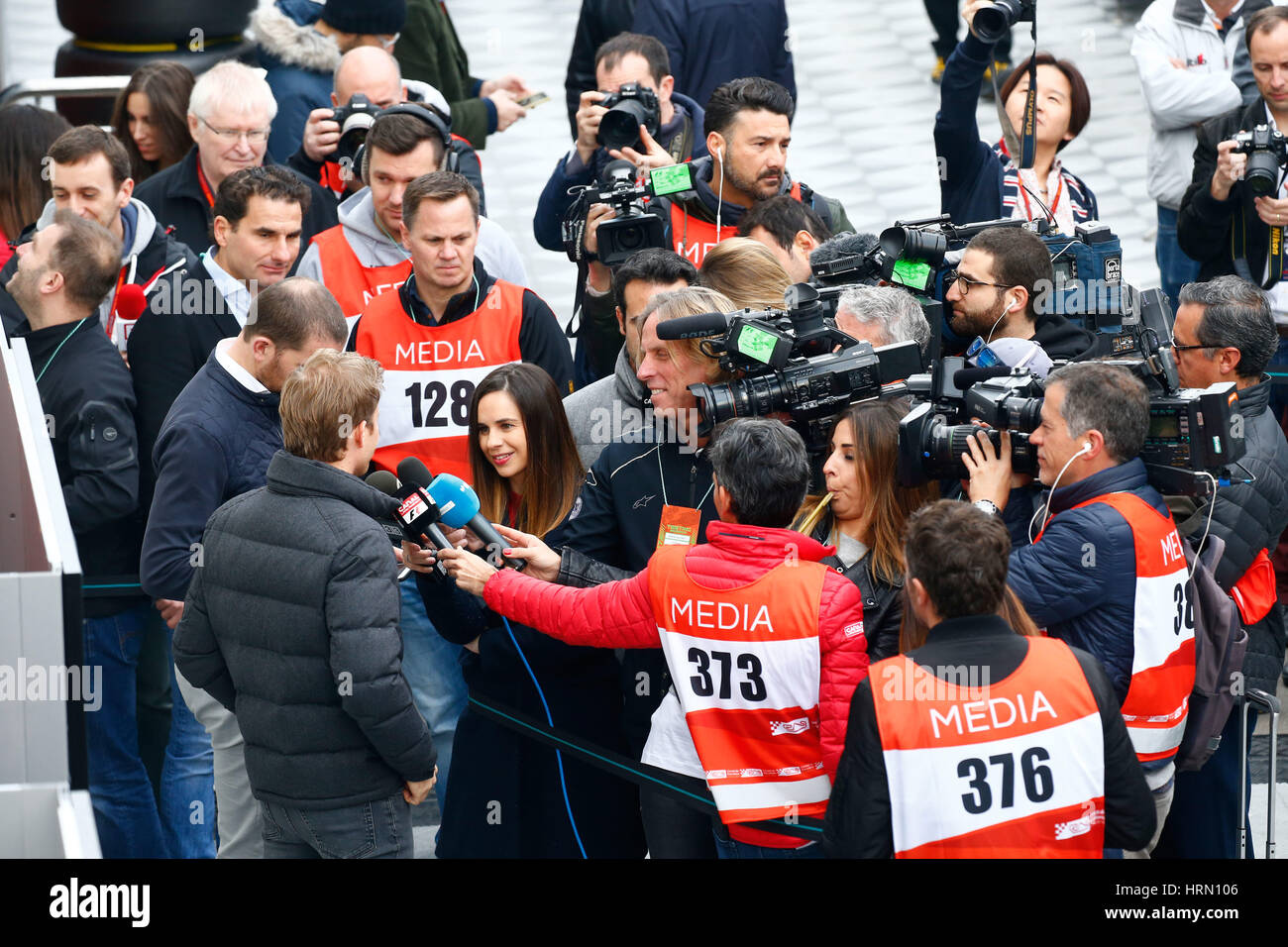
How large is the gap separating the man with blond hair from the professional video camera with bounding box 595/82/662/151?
2.54 meters

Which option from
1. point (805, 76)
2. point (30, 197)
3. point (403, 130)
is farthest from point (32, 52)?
point (403, 130)

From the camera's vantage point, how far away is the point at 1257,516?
14.1 feet

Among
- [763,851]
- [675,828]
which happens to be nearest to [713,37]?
[675,828]

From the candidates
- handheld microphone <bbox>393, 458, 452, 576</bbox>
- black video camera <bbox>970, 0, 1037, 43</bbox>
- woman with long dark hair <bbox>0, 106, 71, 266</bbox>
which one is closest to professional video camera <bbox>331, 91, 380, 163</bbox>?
woman with long dark hair <bbox>0, 106, 71, 266</bbox>

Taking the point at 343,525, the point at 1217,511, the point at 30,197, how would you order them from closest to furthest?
1. the point at 343,525
2. the point at 1217,511
3. the point at 30,197

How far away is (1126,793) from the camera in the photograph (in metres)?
3.25

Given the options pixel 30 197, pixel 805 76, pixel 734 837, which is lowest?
pixel 734 837

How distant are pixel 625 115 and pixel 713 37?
1596 millimetres

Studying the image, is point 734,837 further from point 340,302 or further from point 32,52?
point 32,52

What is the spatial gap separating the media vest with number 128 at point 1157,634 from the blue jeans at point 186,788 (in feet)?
8.71

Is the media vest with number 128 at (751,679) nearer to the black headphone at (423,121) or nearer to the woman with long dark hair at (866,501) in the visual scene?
the woman with long dark hair at (866,501)

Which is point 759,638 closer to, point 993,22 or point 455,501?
point 455,501

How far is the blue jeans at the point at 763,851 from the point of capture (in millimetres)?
3650
